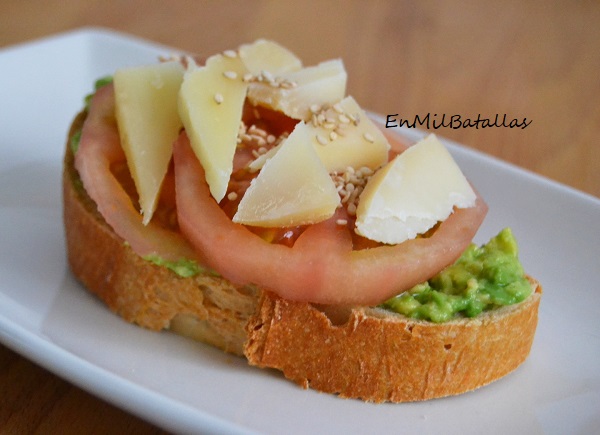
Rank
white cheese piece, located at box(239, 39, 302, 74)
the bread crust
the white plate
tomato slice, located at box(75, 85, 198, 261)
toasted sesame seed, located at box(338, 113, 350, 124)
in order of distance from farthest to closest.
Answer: white cheese piece, located at box(239, 39, 302, 74)
toasted sesame seed, located at box(338, 113, 350, 124)
tomato slice, located at box(75, 85, 198, 261)
the bread crust
the white plate

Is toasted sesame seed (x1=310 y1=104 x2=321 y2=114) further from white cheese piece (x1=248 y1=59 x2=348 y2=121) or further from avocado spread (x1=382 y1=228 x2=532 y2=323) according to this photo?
avocado spread (x1=382 y1=228 x2=532 y2=323)

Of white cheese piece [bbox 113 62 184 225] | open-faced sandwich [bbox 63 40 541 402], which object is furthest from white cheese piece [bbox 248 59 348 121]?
white cheese piece [bbox 113 62 184 225]

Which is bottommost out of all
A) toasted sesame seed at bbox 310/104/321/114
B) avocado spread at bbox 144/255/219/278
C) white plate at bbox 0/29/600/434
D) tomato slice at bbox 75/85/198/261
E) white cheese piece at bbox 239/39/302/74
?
white plate at bbox 0/29/600/434

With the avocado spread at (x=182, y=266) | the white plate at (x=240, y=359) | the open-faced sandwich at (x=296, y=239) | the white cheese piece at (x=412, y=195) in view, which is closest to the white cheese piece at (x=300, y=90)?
the open-faced sandwich at (x=296, y=239)

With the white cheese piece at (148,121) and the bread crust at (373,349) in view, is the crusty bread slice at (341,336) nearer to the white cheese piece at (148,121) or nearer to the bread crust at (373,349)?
the bread crust at (373,349)

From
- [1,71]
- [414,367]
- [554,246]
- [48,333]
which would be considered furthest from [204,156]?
[1,71]

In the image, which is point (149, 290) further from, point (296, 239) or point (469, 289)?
point (469, 289)
